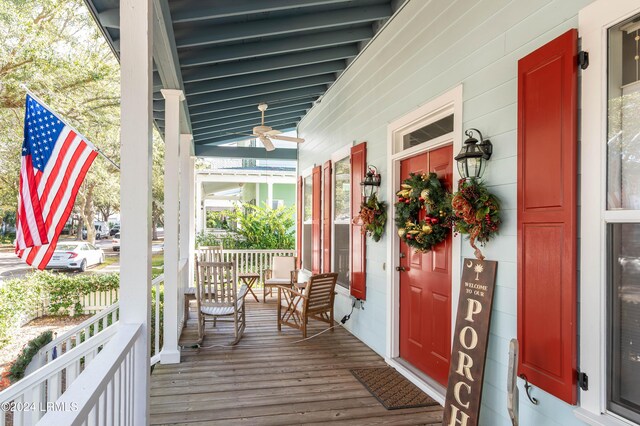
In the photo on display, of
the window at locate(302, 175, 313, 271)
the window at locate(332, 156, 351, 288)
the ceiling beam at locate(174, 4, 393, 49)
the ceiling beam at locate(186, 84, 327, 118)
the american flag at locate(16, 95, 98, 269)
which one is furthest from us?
the window at locate(302, 175, 313, 271)

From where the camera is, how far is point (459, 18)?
3.06 m

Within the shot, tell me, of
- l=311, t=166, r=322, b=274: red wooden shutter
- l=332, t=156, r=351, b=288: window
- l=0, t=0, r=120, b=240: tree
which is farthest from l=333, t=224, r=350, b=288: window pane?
l=0, t=0, r=120, b=240: tree

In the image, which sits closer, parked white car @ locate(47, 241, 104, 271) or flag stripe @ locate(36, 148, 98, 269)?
flag stripe @ locate(36, 148, 98, 269)

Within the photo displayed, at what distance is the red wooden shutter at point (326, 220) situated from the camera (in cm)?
629

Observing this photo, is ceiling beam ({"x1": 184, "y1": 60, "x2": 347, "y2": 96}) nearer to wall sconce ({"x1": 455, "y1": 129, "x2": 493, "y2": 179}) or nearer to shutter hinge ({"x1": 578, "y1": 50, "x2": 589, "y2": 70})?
wall sconce ({"x1": 455, "y1": 129, "x2": 493, "y2": 179})

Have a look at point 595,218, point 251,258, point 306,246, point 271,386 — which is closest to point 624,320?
point 595,218

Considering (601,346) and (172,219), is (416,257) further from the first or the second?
(172,219)

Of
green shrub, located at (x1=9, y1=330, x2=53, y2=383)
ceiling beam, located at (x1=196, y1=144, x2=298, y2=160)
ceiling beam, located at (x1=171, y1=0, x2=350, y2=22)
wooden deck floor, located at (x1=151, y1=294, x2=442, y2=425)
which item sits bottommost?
green shrub, located at (x1=9, y1=330, x2=53, y2=383)

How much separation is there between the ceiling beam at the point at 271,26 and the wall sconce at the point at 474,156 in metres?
2.15

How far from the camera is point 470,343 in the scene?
2.62m

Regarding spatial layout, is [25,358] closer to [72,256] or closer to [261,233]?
[261,233]

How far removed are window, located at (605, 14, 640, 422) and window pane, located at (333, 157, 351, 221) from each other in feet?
12.2

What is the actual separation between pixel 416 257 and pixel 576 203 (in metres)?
1.87

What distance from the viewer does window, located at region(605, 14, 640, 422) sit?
1.75 metres
